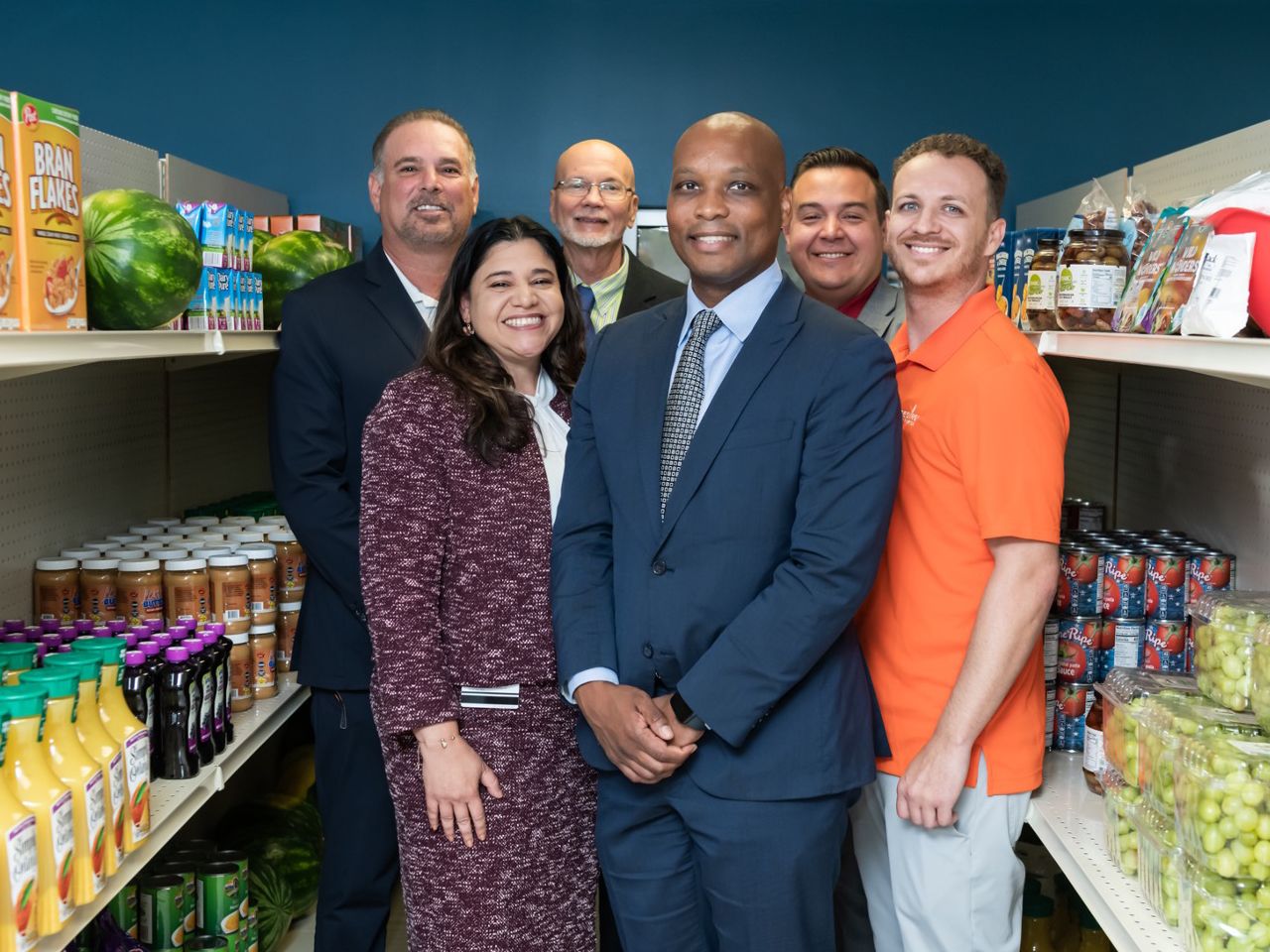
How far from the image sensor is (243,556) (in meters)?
3.01

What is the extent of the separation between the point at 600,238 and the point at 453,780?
1.96 meters

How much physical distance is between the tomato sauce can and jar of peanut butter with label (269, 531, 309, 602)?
207 centimetres

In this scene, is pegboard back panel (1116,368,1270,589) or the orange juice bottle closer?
the orange juice bottle

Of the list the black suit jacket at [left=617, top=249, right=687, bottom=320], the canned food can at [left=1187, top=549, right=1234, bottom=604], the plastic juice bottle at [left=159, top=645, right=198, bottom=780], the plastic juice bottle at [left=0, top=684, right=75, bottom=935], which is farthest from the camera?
the black suit jacket at [left=617, top=249, right=687, bottom=320]

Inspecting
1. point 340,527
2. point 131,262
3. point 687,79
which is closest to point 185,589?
point 340,527

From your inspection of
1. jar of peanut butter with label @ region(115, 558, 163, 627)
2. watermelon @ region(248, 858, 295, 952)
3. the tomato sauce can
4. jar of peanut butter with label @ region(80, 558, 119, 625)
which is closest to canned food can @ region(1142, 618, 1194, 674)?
the tomato sauce can

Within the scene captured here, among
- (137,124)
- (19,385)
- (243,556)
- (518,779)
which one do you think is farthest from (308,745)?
(137,124)

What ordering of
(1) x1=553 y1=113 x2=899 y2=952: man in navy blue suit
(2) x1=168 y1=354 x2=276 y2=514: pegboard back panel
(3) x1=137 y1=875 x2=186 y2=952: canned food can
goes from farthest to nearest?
(2) x1=168 y1=354 x2=276 y2=514: pegboard back panel, (3) x1=137 y1=875 x2=186 y2=952: canned food can, (1) x1=553 y1=113 x2=899 y2=952: man in navy blue suit

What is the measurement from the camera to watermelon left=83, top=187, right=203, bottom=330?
2.41 m

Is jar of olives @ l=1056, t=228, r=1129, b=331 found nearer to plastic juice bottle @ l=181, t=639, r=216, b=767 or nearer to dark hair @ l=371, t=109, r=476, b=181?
dark hair @ l=371, t=109, r=476, b=181

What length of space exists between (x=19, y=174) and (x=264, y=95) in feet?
14.2

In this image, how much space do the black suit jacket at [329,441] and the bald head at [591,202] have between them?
87 cm

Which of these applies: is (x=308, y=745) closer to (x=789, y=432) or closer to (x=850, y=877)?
(x=850, y=877)

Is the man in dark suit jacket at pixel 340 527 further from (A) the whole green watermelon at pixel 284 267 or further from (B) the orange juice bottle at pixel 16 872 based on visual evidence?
(B) the orange juice bottle at pixel 16 872
